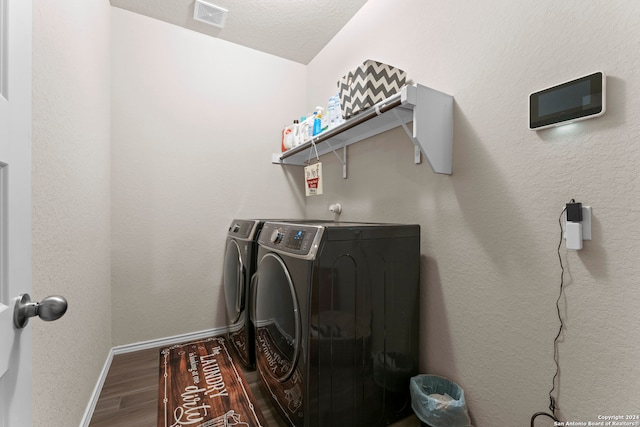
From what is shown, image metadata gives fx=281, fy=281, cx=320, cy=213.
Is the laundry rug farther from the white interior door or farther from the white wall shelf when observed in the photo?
the white wall shelf

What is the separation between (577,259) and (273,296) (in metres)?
1.25

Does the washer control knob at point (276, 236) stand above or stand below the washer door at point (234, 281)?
above

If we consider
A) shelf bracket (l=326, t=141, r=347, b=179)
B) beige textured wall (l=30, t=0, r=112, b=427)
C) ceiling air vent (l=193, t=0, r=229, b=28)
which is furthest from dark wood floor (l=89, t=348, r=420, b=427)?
ceiling air vent (l=193, t=0, r=229, b=28)

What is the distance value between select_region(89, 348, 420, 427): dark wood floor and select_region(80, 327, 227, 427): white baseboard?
0.09 ft

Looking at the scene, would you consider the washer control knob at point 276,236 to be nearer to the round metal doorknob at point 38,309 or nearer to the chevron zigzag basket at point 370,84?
the chevron zigzag basket at point 370,84

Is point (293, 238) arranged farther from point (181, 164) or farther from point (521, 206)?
point (181, 164)

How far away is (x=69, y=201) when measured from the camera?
1189 millimetres

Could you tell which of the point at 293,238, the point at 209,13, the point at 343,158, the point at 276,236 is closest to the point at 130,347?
the point at 276,236

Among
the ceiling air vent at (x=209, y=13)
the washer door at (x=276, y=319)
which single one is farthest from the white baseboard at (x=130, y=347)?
the ceiling air vent at (x=209, y=13)

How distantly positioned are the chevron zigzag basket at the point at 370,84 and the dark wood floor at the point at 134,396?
1.65 meters

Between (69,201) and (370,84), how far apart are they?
150 cm

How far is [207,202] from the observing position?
2.42 meters

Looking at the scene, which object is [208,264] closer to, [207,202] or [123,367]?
[207,202]

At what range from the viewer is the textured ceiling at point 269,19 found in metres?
2.06
